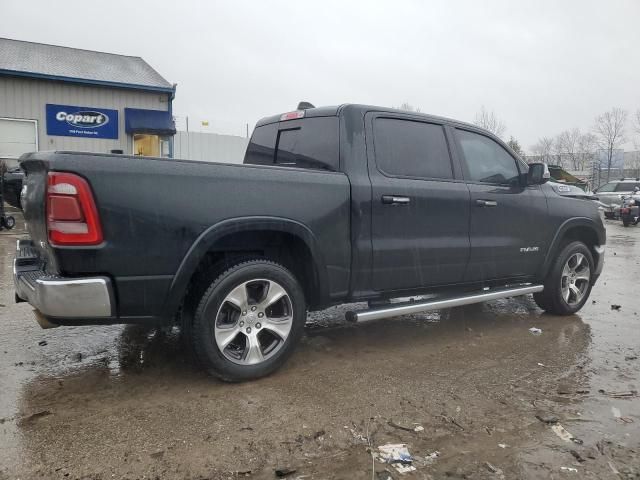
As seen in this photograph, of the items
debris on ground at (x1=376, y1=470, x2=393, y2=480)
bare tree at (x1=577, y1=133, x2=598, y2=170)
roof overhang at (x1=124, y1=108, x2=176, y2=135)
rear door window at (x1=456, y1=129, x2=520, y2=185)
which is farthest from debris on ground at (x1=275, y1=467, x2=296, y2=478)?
bare tree at (x1=577, y1=133, x2=598, y2=170)

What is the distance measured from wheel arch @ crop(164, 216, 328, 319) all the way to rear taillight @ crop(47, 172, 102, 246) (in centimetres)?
57

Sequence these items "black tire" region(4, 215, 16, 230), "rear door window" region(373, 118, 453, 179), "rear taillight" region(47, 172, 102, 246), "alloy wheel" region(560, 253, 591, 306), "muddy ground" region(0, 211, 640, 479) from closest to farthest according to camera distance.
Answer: "muddy ground" region(0, 211, 640, 479)
"rear taillight" region(47, 172, 102, 246)
"rear door window" region(373, 118, 453, 179)
"alloy wheel" region(560, 253, 591, 306)
"black tire" region(4, 215, 16, 230)

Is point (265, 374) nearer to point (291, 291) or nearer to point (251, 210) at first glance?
point (291, 291)

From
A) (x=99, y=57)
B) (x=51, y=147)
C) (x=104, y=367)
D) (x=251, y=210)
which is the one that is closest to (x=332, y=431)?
(x=251, y=210)

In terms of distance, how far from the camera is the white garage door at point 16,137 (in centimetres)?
1653

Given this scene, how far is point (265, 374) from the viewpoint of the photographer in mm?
3473

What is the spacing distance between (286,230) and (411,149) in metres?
1.46

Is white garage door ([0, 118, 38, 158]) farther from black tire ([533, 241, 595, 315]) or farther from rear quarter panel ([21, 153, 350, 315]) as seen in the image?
black tire ([533, 241, 595, 315])

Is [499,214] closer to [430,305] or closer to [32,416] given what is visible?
[430,305]

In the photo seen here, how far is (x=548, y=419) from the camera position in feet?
9.89

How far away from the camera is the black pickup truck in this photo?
2.85 m

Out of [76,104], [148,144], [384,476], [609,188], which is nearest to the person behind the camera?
[384,476]

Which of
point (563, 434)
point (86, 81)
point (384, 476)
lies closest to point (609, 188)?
point (86, 81)

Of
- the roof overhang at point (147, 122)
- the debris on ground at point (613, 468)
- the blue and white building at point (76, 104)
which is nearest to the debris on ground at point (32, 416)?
the debris on ground at point (613, 468)
